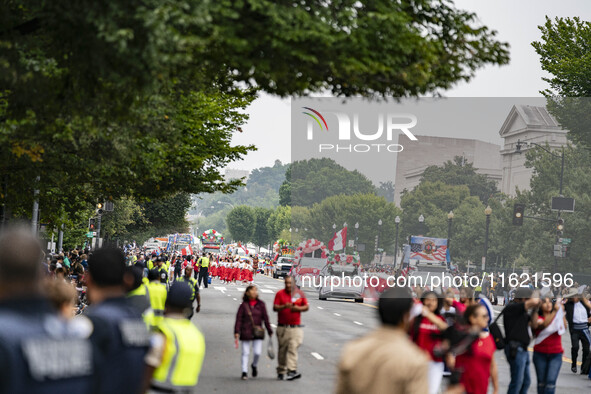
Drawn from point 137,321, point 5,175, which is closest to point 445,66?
point 137,321

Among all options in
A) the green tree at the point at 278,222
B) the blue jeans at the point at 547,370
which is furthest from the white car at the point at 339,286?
the green tree at the point at 278,222

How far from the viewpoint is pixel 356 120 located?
68688 mm

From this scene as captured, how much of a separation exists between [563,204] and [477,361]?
45.5 meters

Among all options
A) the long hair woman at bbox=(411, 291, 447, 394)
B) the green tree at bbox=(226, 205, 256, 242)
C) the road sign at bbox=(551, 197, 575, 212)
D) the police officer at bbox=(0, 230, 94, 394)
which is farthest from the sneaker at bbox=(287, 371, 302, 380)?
the green tree at bbox=(226, 205, 256, 242)

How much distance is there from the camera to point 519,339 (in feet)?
42.3

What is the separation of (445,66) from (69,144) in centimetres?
822

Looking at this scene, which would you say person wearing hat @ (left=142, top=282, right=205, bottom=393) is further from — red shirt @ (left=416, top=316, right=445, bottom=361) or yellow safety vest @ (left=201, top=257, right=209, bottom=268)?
yellow safety vest @ (left=201, top=257, right=209, bottom=268)

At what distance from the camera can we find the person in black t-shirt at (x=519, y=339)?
12867 millimetres

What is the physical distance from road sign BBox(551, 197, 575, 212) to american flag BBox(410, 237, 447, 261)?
9.45 meters

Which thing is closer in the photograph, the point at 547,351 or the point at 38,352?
the point at 38,352

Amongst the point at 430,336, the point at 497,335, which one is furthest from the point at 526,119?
the point at 430,336

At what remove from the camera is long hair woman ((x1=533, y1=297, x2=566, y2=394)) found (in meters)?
13.2

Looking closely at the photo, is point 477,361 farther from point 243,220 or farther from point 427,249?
point 243,220

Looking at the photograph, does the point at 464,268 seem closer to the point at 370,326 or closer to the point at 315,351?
the point at 370,326
